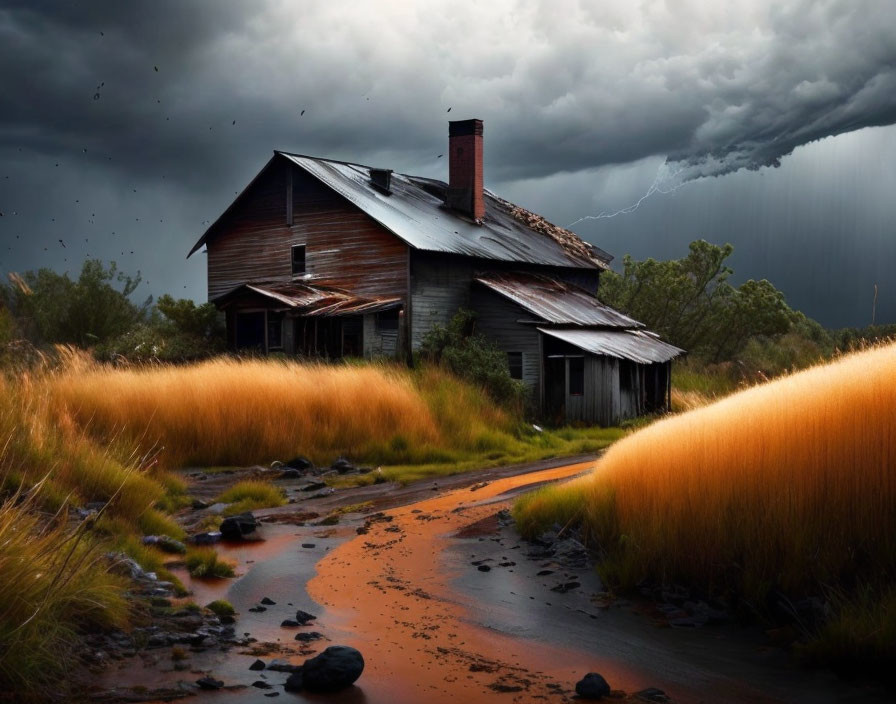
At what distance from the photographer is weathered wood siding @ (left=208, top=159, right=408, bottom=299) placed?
29422 mm

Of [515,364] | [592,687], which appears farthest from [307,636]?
[515,364]

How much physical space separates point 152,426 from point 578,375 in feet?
46.5

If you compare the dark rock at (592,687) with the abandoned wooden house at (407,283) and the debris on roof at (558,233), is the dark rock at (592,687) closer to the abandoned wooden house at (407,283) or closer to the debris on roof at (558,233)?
the abandoned wooden house at (407,283)

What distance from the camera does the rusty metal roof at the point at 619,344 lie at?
88.2 ft

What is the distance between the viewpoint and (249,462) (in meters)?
17.3

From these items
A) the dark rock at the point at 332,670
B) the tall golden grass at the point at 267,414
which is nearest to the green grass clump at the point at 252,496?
the tall golden grass at the point at 267,414

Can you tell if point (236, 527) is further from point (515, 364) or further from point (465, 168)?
point (465, 168)

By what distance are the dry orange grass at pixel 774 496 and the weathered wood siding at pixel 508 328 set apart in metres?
18.0

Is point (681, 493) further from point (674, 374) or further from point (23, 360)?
point (674, 374)

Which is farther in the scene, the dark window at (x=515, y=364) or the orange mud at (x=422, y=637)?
the dark window at (x=515, y=364)

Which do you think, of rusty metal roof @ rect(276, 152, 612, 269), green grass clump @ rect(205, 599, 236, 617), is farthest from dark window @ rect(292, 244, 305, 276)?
green grass clump @ rect(205, 599, 236, 617)

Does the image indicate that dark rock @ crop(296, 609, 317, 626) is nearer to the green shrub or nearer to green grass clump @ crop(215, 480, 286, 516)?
green grass clump @ crop(215, 480, 286, 516)

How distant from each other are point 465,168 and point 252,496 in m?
23.2

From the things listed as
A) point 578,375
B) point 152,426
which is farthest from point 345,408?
point 578,375
